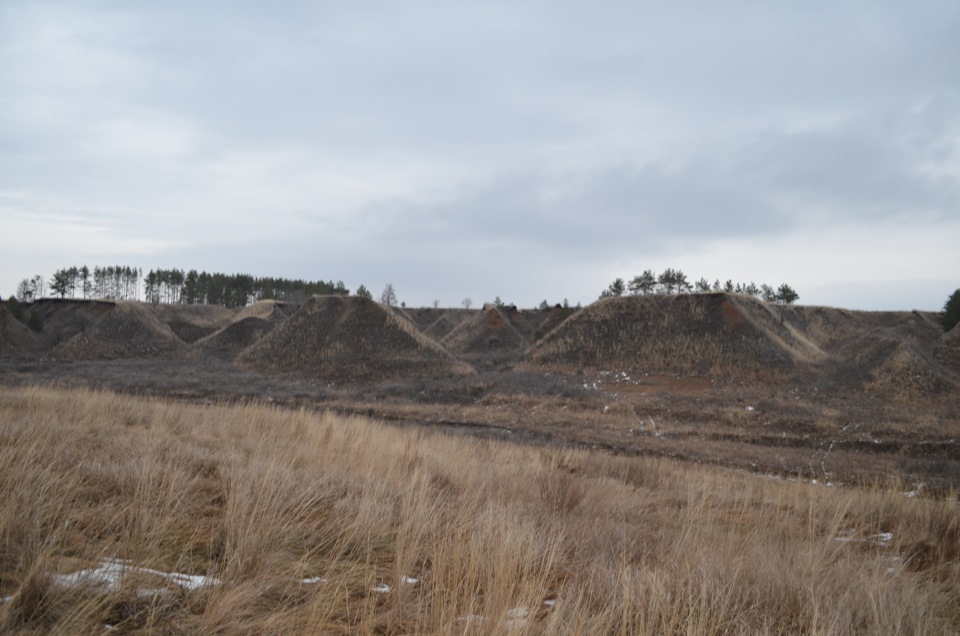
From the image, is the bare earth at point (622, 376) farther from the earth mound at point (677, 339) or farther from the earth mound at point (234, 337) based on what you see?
the earth mound at point (234, 337)

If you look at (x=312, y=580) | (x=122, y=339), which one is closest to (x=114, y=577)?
(x=312, y=580)

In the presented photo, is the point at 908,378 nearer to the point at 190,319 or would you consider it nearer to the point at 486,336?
the point at 486,336

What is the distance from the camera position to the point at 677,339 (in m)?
37.5

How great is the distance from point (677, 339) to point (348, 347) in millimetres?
24015

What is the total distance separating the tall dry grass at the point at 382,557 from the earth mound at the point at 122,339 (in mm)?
51656

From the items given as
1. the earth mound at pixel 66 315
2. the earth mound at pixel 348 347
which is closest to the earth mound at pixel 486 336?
the earth mound at pixel 348 347

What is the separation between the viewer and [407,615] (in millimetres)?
2996

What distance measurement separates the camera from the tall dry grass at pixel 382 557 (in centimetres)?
274

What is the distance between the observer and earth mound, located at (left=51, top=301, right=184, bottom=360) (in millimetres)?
49062

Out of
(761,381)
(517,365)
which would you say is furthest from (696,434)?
(517,365)

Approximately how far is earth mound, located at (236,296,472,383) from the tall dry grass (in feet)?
103

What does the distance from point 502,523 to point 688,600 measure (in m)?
1.31

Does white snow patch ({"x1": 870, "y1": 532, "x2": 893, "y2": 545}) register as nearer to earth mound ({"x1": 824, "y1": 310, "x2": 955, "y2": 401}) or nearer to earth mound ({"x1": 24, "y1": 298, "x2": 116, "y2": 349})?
earth mound ({"x1": 824, "y1": 310, "x2": 955, "y2": 401})

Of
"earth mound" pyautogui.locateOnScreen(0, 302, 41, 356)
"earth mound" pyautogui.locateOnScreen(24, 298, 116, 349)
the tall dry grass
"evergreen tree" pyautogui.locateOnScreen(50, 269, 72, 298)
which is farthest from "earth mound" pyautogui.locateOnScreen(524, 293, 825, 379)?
"evergreen tree" pyautogui.locateOnScreen(50, 269, 72, 298)
